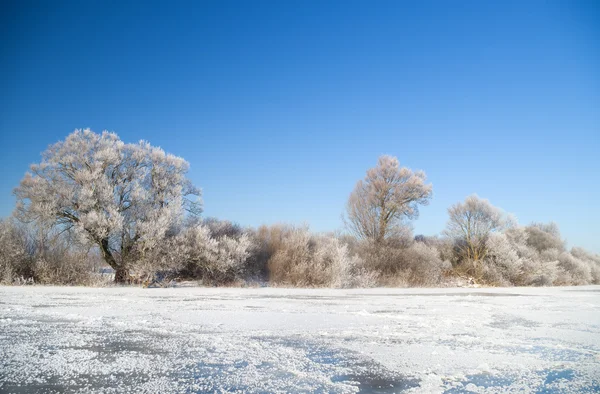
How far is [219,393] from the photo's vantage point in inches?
146

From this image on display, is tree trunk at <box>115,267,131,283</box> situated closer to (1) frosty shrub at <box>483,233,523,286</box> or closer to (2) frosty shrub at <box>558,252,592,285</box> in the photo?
(1) frosty shrub at <box>483,233,523,286</box>

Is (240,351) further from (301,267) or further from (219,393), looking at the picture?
(301,267)

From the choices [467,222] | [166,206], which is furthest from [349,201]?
[166,206]

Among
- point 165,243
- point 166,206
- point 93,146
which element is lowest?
point 165,243

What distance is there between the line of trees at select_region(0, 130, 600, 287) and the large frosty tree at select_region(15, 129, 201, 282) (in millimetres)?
47

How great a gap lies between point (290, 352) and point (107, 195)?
1580cm

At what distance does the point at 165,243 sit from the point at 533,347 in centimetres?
1629

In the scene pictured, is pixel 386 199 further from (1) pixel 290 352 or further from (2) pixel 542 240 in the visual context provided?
(1) pixel 290 352

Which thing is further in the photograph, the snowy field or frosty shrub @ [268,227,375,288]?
frosty shrub @ [268,227,375,288]

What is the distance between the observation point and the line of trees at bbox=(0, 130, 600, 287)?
18.2 metres

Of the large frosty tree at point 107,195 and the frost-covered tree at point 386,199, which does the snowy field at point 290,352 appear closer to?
the large frosty tree at point 107,195

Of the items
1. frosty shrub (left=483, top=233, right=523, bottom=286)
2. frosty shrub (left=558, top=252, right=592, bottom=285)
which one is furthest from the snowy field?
frosty shrub (left=558, top=252, right=592, bottom=285)

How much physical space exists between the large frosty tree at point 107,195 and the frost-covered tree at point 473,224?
1901cm

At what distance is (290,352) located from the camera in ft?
17.9
